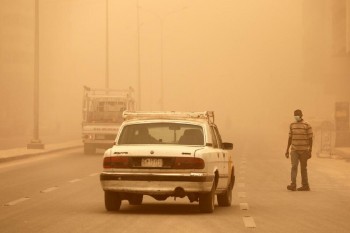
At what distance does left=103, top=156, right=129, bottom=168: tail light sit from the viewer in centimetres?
1730

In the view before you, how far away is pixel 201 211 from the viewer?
703 inches

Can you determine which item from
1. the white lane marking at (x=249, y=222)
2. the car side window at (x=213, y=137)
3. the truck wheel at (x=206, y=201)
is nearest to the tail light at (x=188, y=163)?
the truck wheel at (x=206, y=201)

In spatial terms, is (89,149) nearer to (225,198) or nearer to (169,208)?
(225,198)

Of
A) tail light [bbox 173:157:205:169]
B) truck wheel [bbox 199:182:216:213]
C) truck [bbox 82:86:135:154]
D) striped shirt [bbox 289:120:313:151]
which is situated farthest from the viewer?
truck [bbox 82:86:135:154]

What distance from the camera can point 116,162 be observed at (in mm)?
17375

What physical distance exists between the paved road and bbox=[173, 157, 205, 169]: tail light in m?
0.73

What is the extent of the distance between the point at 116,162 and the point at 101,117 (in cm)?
2921

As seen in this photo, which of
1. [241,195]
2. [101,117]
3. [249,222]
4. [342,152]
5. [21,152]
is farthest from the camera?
[342,152]

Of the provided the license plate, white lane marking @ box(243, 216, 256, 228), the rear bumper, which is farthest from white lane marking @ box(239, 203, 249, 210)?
the license plate

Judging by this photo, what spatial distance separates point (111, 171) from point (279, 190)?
8.21 meters

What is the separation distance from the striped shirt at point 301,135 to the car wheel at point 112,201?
23.5 feet

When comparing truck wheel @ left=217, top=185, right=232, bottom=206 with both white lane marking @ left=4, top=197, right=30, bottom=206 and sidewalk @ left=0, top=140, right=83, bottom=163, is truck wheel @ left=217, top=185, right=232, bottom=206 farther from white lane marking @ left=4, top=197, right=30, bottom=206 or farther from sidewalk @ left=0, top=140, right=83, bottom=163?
sidewalk @ left=0, top=140, right=83, bottom=163

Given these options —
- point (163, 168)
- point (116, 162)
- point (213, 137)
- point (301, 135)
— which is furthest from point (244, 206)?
point (301, 135)

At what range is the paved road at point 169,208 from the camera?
1550 centimetres
